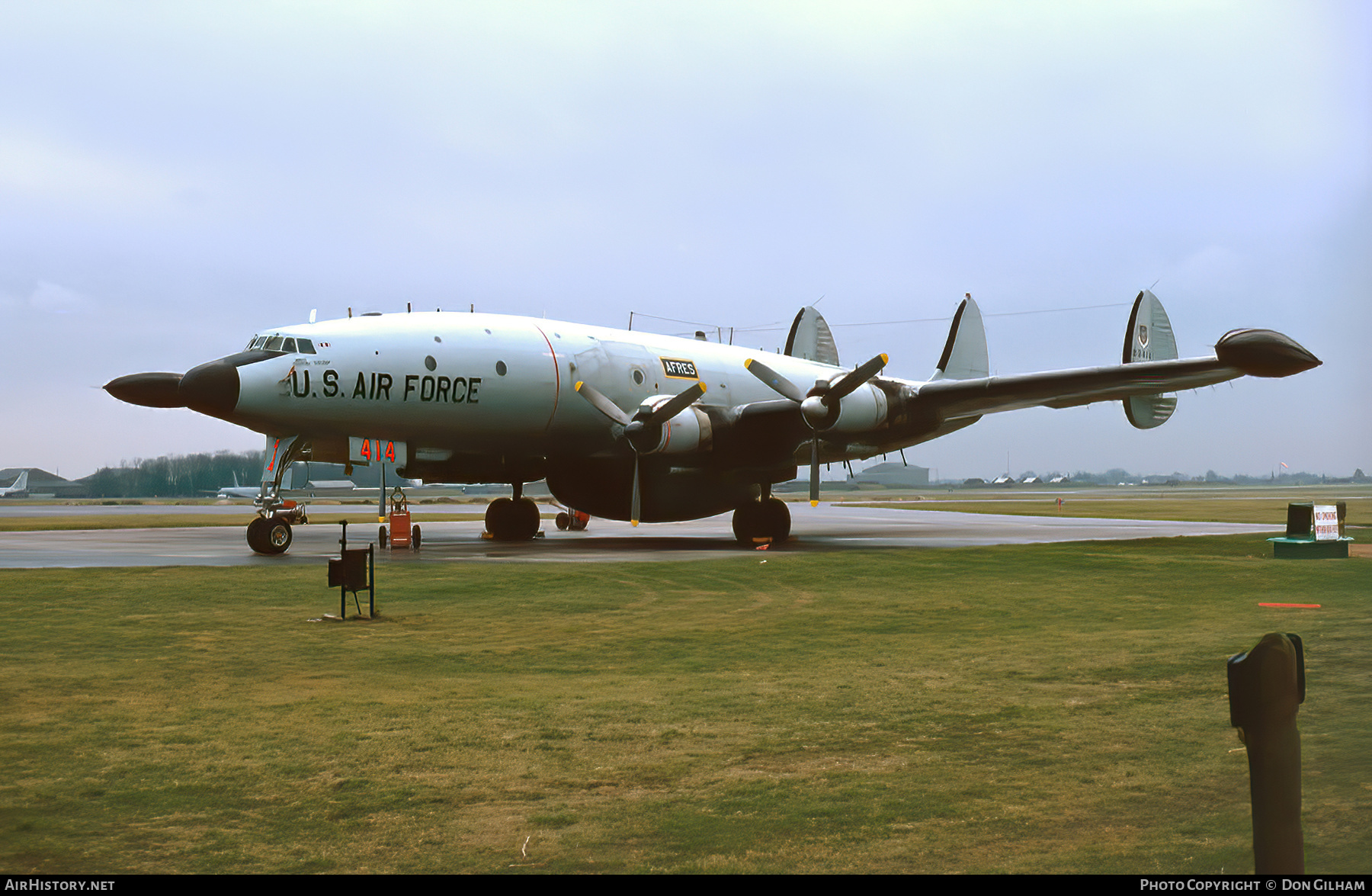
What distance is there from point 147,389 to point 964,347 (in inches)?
966

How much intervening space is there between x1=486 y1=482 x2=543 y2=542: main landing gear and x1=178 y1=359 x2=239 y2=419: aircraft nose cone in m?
8.36

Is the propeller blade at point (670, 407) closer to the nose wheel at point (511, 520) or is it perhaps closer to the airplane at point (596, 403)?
the airplane at point (596, 403)

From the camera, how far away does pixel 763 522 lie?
24.3 meters

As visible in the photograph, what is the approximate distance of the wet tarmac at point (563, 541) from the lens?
18.7 m

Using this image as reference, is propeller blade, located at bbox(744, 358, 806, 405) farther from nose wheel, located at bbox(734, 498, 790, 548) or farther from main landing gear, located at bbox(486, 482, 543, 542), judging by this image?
main landing gear, located at bbox(486, 482, 543, 542)

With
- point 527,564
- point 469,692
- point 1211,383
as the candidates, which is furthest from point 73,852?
point 1211,383

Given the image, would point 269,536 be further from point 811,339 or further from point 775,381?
point 811,339

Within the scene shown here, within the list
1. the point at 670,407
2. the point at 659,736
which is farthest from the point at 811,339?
the point at 659,736

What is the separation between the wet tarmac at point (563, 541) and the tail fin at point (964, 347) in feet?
17.2

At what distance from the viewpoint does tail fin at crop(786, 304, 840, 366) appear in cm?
3338

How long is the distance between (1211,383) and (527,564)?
17.2m

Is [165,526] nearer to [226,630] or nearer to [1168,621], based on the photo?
[226,630]

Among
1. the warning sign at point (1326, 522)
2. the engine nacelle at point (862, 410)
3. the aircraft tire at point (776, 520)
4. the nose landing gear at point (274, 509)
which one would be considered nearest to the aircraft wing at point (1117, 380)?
the engine nacelle at point (862, 410)

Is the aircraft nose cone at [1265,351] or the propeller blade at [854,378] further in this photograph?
the propeller blade at [854,378]
